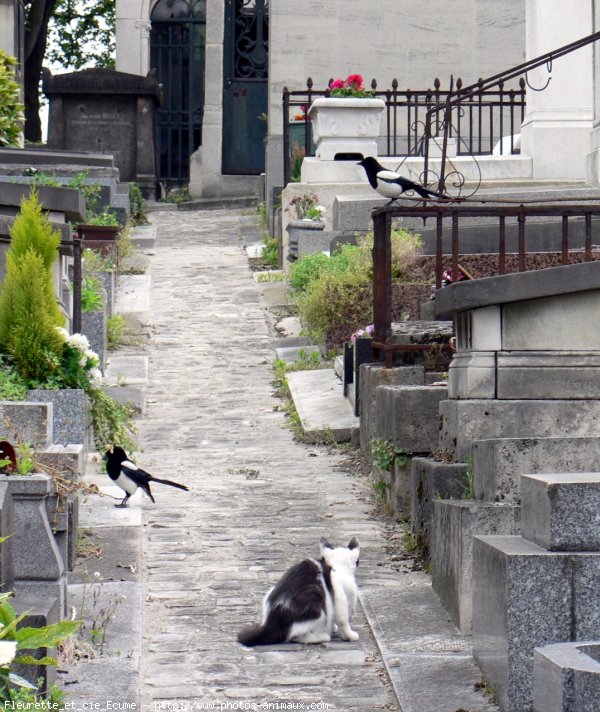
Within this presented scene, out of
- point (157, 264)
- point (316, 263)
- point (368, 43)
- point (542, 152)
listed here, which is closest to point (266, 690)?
point (316, 263)

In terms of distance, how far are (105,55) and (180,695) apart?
108ft

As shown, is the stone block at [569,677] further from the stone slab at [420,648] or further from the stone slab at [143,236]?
the stone slab at [143,236]

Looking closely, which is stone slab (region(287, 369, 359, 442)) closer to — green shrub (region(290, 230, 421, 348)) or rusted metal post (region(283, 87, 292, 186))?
green shrub (region(290, 230, 421, 348))

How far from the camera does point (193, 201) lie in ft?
86.8

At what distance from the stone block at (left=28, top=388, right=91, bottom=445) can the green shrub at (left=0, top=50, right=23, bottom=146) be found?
956cm

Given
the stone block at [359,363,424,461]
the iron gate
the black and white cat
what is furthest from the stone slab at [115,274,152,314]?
the iron gate

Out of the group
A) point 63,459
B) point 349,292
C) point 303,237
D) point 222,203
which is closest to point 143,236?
point 222,203

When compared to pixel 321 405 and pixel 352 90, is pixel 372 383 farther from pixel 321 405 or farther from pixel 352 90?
pixel 352 90

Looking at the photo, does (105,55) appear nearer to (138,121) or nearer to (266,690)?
(138,121)

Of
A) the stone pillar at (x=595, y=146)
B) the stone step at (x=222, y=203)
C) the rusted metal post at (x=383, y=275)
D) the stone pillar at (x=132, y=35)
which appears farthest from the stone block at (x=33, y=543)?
the stone pillar at (x=132, y=35)

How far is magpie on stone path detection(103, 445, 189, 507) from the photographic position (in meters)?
8.66

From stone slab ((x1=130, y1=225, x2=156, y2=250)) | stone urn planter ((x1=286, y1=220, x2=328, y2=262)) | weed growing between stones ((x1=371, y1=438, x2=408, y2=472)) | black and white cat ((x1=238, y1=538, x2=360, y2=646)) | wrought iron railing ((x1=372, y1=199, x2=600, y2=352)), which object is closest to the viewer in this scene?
black and white cat ((x1=238, y1=538, x2=360, y2=646))

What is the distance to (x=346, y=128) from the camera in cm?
1841

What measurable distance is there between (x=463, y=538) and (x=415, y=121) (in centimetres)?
1116
